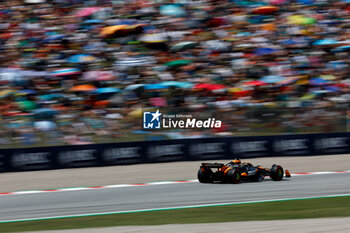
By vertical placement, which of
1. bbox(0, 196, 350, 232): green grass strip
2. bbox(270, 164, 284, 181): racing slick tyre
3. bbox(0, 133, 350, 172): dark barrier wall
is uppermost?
bbox(0, 196, 350, 232): green grass strip

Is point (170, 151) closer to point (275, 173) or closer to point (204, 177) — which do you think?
point (204, 177)

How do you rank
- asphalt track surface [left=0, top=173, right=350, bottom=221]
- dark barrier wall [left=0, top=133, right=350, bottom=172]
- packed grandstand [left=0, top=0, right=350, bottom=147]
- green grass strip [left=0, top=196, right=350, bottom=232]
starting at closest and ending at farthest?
1. green grass strip [left=0, top=196, right=350, bottom=232]
2. asphalt track surface [left=0, top=173, right=350, bottom=221]
3. dark barrier wall [left=0, top=133, right=350, bottom=172]
4. packed grandstand [left=0, top=0, right=350, bottom=147]

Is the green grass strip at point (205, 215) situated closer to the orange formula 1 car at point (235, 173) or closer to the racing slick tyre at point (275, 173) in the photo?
the orange formula 1 car at point (235, 173)

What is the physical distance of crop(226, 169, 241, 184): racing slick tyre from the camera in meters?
11.1

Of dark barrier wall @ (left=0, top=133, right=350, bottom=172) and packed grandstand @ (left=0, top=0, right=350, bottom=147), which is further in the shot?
packed grandstand @ (left=0, top=0, right=350, bottom=147)

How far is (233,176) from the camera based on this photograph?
11.1m

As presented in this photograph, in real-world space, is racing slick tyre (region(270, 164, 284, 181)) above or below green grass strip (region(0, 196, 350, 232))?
below

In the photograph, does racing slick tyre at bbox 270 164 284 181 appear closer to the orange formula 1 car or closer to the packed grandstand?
the orange formula 1 car

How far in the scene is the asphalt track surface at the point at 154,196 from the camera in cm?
938

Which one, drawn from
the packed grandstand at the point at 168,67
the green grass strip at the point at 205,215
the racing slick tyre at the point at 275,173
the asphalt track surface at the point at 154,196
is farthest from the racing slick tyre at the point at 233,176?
the packed grandstand at the point at 168,67

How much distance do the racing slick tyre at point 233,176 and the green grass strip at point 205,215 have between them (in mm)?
1724

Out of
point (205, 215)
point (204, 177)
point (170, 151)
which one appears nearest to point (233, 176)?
point (204, 177)

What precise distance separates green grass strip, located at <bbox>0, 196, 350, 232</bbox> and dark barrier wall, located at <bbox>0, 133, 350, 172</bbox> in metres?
5.75

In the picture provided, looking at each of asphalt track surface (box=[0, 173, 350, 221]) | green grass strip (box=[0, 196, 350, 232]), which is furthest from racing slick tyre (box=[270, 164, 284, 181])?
green grass strip (box=[0, 196, 350, 232])
